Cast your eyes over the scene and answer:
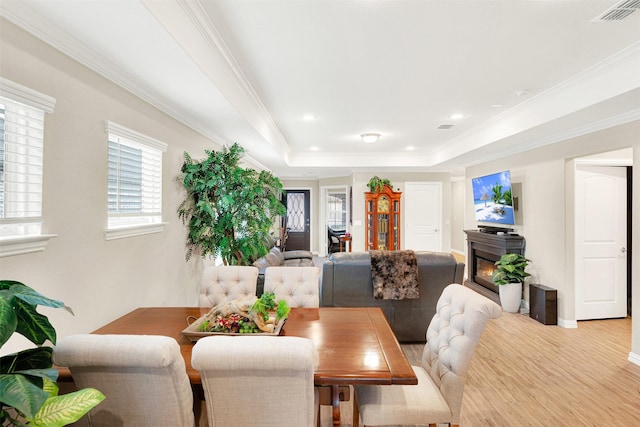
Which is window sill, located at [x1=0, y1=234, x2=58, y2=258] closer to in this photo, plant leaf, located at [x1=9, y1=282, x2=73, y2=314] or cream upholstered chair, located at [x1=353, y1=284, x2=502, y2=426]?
plant leaf, located at [x1=9, y1=282, x2=73, y2=314]

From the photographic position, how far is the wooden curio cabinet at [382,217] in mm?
7598

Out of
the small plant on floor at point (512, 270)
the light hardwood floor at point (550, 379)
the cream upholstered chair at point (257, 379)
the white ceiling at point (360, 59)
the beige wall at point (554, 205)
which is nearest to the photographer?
the cream upholstered chair at point (257, 379)

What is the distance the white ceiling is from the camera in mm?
1814

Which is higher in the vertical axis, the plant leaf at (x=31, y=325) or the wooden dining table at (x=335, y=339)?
the plant leaf at (x=31, y=325)

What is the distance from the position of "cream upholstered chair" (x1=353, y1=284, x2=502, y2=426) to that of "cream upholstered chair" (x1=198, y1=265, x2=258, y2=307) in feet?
3.84

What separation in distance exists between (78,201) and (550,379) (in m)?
3.67

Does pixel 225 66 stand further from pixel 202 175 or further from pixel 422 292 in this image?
pixel 422 292

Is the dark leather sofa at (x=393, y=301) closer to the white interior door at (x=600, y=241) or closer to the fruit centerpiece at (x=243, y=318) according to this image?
the fruit centerpiece at (x=243, y=318)

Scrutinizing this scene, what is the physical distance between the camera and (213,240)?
3422mm

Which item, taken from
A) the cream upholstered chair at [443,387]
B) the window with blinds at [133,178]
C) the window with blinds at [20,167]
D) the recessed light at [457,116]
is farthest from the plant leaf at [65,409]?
the recessed light at [457,116]

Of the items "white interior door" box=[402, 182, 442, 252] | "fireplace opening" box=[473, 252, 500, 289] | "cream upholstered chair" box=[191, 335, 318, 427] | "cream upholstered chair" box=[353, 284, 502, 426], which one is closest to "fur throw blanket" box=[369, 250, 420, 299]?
"cream upholstered chair" box=[353, 284, 502, 426]

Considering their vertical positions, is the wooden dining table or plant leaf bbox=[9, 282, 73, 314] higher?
plant leaf bbox=[9, 282, 73, 314]

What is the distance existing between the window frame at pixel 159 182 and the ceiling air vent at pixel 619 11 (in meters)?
3.10

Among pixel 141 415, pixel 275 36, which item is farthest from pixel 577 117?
pixel 141 415
